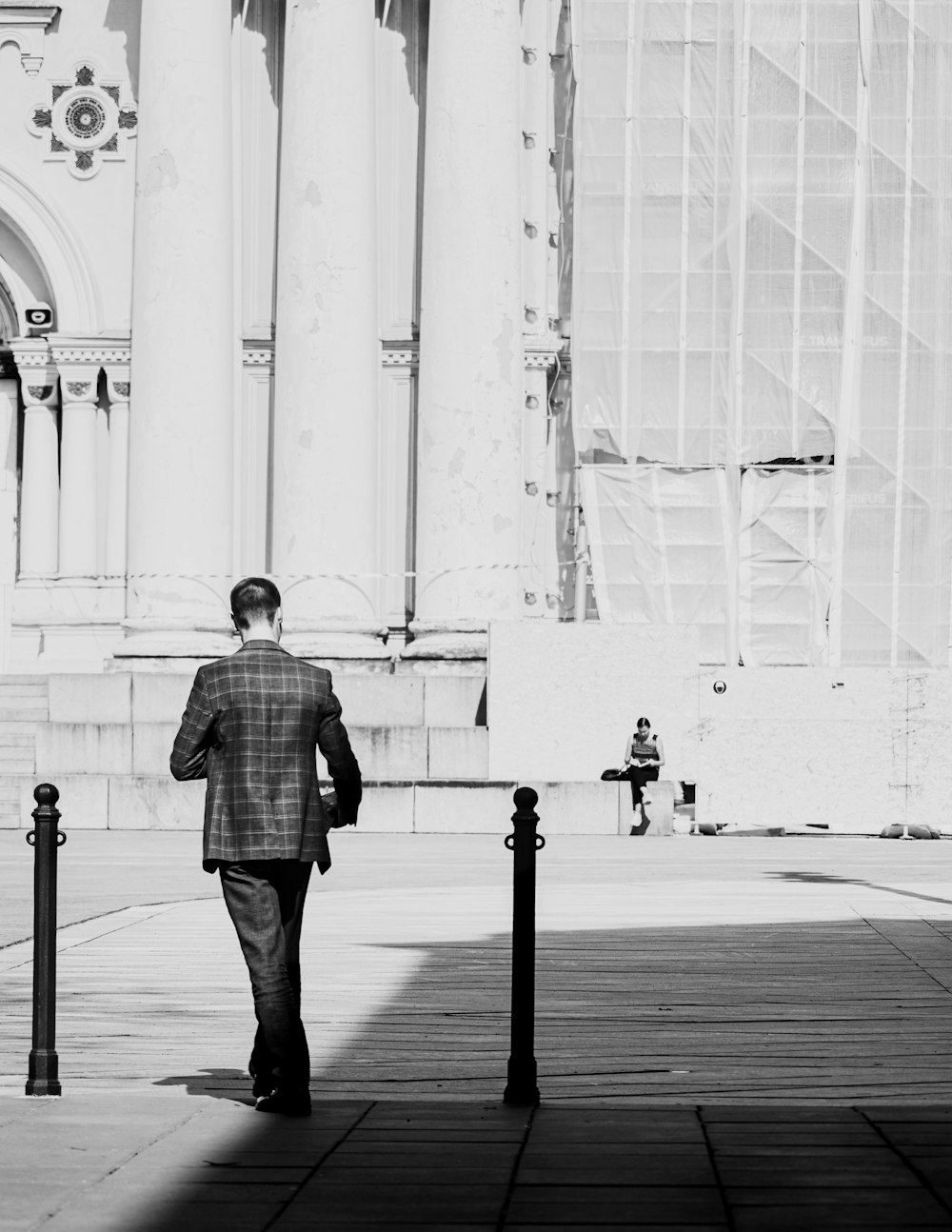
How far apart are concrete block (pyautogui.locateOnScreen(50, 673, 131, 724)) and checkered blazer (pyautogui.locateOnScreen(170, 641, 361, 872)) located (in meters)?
17.7

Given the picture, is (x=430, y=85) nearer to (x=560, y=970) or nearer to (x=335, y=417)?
(x=335, y=417)

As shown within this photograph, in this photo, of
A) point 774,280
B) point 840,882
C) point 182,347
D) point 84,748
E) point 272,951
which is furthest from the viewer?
point 774,280

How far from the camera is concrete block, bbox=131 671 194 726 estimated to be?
2525cm

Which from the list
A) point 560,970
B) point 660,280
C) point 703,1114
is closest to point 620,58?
point 660,280

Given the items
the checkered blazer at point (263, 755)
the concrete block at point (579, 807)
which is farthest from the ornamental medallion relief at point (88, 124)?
the checkered blazer at point (263, 755)

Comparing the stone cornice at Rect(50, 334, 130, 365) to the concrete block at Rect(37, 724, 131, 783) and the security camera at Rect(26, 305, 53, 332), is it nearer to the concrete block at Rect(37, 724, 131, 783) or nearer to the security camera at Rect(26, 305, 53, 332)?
the security camera at Rect(26, 305, 53, 332)

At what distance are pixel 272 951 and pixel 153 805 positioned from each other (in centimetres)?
1595

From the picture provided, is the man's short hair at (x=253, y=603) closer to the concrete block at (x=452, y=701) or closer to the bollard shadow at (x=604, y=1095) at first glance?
the bollard shadow at (x=604, y=1095)

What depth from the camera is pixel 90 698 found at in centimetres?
2550

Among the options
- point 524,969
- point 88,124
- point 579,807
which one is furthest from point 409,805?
point 524,969

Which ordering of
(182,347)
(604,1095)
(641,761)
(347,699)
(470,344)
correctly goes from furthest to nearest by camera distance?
(470,344)
(182,347)
(347,699)
(641,761)
(604,1095)

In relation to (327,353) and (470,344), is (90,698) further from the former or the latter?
(470,344)

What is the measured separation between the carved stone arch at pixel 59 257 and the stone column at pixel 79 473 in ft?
2.16

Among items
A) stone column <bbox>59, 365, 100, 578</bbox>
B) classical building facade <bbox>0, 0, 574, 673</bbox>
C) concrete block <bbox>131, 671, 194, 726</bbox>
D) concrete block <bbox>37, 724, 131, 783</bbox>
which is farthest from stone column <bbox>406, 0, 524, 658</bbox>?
stone column <bbox>59, 365, 100, 578</bbox>
